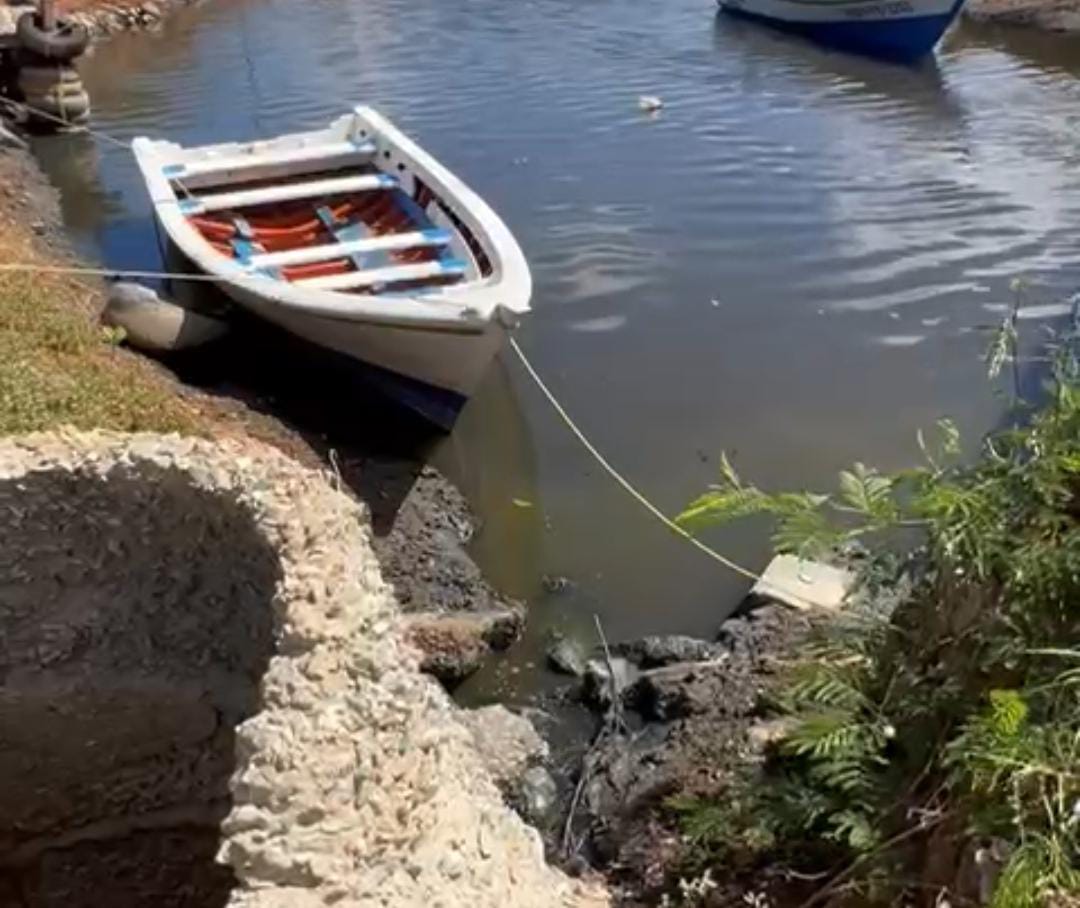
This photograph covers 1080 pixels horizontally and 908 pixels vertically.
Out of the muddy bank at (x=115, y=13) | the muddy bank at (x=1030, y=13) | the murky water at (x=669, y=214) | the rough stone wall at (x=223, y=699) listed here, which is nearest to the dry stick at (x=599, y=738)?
the murky water at (x=669, y=214)

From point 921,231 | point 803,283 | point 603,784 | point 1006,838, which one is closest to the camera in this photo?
point 1006,838

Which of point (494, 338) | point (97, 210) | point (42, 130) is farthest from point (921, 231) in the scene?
point (42, 130)

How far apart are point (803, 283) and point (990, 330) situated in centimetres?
154

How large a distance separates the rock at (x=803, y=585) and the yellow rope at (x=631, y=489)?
0.02 metres

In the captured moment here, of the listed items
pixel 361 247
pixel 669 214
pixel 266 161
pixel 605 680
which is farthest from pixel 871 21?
pixel 605 680

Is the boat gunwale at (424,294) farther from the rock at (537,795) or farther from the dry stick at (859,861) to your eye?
the dry stick at (859,861)

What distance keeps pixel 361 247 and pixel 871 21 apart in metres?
11.4

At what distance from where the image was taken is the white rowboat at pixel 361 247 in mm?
8781

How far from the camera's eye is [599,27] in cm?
1972

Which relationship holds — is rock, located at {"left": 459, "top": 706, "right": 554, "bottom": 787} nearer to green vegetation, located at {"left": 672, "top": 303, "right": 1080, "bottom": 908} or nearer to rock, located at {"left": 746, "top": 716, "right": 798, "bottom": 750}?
rock, located at {"left": 746, "top": 716, "right": 798, "bottom": 750}

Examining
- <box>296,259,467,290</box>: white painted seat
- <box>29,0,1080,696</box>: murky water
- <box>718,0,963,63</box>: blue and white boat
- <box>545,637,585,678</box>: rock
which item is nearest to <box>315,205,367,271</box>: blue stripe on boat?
<box>296,259,467,290</box>: white painted seat

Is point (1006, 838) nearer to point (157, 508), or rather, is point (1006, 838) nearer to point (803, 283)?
point (157, 508)

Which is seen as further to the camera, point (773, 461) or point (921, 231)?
point (921, 231)

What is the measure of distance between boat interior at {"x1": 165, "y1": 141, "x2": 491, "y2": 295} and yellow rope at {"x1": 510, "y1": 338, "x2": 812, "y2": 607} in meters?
0.85
